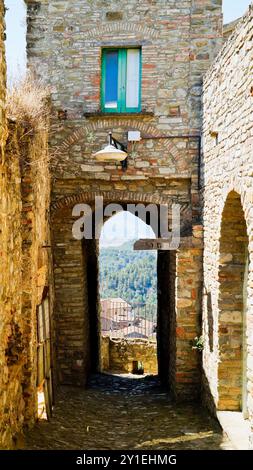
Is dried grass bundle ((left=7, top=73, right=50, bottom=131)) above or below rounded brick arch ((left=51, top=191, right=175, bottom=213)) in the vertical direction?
above

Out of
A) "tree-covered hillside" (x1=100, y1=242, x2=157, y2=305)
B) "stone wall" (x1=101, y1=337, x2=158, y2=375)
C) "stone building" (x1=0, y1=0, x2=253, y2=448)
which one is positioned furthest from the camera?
"tree-covered hillside" (x1=100, y1=242, x2=157, y2=305)

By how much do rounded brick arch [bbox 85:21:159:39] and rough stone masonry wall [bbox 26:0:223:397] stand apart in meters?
0.02

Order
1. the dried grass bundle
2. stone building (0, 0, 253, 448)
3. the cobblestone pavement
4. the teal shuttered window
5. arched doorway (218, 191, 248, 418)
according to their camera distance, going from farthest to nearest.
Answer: the teal shuttered window, stone building (0, 0, 253, 448), arched doorway (218, 191, 248, 418), the cobblestone pavement, the dried grass bundle

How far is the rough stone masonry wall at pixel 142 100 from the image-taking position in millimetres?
7637

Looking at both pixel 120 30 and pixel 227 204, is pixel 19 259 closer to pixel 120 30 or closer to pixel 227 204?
pixel 227 204

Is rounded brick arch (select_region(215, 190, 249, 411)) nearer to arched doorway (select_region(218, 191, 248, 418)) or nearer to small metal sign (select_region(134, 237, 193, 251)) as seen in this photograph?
arched doorway (select_region(218, 191, 248, 418))

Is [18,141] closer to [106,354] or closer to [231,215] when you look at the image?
[231,215]

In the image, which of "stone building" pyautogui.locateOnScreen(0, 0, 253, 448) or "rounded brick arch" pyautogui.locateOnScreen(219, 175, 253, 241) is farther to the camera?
"stone building" pyautogui.locateOnScreen(0, 0, 253, 448)

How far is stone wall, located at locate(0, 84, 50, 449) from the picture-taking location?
474cm

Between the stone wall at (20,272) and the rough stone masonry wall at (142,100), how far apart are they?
1.12 metres

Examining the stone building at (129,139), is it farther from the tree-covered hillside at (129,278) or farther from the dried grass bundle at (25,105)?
the tree-covered hillside at (129,278)

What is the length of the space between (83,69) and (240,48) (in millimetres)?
3281

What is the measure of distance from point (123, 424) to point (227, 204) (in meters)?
3.42

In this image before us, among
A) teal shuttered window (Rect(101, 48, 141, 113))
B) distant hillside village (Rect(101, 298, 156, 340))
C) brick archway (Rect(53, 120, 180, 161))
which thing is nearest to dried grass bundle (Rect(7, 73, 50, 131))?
brick archway (Rect(53, 120, 180, 161))
